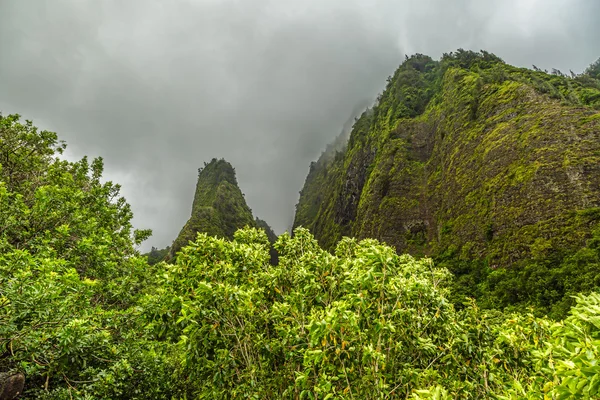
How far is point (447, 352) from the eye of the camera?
5.95 metres

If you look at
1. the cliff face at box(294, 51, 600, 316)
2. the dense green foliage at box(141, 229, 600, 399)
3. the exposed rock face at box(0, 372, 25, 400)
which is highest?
the cliff face at box(294, 51, 600, 316)

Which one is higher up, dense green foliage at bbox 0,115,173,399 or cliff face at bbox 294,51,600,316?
cliff face at bbox 294,51,600,316

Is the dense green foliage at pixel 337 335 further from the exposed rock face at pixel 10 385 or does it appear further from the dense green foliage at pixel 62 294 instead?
the exposed rock face at pixel 10 385

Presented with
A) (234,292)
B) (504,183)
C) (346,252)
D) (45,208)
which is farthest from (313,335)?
(504,183)

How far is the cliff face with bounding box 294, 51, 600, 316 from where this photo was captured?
116 ft

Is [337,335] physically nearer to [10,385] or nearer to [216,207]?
[10,385]

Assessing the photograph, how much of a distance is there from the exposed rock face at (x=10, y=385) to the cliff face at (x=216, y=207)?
71628 millimetres

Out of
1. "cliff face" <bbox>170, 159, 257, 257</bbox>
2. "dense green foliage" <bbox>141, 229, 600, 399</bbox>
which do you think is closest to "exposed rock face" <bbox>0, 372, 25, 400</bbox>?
"dense green foliage" <bbox>141, 229, 600, 399</bbox>

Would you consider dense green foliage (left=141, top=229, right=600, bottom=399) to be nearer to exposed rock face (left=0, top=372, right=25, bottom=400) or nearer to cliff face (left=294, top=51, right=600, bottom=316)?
exposed rock face (left=0, top=372, right=25, bottom=400)

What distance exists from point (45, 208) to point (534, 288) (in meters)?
43.1

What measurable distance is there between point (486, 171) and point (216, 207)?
10206 cm

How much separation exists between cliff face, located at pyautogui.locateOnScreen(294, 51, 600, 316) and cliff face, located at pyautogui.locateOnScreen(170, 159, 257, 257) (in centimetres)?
4298

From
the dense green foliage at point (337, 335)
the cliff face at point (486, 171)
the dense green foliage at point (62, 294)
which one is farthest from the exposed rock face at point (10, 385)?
the cliff face at point (486, 171)

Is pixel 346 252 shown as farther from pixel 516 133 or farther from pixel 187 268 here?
pixel 516 133
